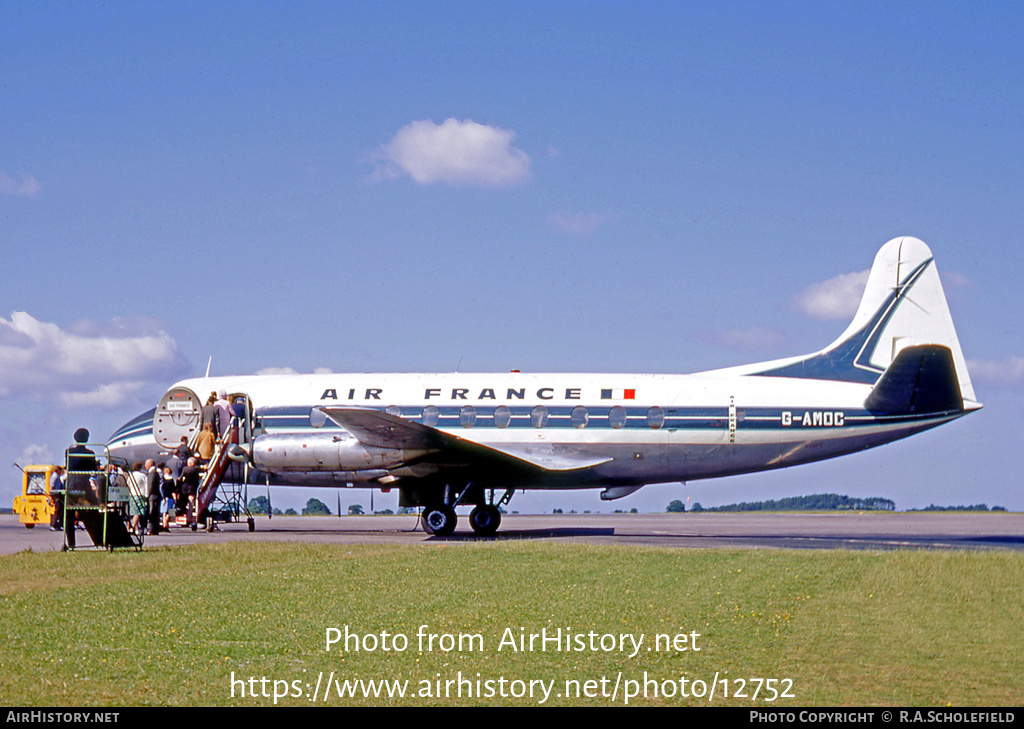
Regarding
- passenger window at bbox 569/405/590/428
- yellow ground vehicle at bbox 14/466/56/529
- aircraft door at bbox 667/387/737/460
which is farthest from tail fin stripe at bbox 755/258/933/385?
yellow ground vehicle at bbox 14/466/56/529

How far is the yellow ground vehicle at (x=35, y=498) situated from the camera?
94.0ft

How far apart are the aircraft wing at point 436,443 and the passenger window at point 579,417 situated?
744mm

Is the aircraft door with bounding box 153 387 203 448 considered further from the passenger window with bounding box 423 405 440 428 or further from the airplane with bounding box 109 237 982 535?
the passenger window with bounding box 423 405 440 428

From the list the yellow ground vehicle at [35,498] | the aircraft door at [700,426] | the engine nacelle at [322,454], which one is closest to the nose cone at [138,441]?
the yellow ground vehicle at [35,498]

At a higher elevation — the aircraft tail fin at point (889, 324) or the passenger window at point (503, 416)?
the aircraft tail fin at point (889, 324)

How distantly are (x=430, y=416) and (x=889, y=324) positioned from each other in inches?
466

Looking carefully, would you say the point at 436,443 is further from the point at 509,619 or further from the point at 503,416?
the point at 509,619

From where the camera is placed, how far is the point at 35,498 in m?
28.6

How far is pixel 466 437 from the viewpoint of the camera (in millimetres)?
25172

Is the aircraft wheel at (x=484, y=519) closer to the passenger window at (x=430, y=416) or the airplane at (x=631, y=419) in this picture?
the airplane at (x=631, y=419)

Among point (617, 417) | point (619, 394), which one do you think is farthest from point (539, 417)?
point (619, 394)

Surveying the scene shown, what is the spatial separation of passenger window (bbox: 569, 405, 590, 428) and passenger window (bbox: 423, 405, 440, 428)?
11.3 ft
